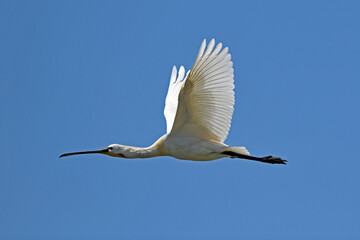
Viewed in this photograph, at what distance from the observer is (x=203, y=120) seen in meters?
13.4

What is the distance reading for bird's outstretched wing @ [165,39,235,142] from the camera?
12.4 m

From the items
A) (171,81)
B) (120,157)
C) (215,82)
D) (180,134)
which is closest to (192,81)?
(215,82)

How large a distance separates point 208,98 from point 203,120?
0.57 m

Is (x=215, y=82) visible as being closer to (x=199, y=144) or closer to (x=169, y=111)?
(x=199, y=144)

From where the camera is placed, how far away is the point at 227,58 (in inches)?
499

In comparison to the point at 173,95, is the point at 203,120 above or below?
below

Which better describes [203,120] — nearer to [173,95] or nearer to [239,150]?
[239,150]

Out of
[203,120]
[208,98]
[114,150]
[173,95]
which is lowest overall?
[114,150]

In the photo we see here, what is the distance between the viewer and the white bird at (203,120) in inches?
493

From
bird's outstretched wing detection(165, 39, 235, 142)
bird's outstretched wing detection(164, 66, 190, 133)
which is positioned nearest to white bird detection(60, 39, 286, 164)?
bird's outstretched wing detection(165, 39, 235, 142)

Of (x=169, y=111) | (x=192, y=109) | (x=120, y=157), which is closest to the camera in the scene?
(x=192, y=109)

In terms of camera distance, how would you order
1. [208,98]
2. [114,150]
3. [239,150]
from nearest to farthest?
1. [208,98]
2. [239,150]
3. [114,150]

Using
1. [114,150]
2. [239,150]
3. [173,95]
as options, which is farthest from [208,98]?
[173,95]

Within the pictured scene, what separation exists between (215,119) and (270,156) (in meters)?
1.56
